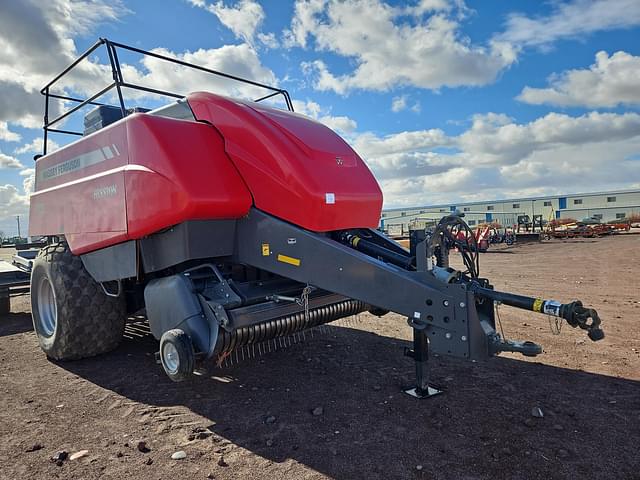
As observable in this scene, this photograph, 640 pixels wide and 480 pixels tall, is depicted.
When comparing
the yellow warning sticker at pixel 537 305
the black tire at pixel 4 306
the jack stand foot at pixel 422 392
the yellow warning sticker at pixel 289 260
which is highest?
the yellow warning sticker at pixel 289 260

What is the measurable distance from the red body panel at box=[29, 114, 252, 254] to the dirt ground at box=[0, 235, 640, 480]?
136 centimetres

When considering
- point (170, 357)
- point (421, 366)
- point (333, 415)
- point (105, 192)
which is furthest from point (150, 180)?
point (421, 366)

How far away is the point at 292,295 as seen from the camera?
389cm

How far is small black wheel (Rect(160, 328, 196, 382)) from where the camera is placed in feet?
10.3

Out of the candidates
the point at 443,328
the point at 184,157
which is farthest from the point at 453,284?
the point at 184,157

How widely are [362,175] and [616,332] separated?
11.6 ft

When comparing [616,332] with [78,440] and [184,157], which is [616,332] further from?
[78,440]

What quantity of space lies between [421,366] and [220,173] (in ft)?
6.93

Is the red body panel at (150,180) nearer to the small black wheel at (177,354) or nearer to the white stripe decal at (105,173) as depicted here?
the white stripe decal at (105,173)

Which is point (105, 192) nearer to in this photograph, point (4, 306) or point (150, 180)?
point (150, 180)

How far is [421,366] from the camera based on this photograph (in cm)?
356

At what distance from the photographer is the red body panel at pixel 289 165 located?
136 inches

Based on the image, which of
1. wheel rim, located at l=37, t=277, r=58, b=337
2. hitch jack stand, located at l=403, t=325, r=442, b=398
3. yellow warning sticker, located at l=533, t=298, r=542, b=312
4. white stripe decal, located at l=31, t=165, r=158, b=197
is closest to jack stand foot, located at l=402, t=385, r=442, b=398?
hitch jack stand, located at l=403, t=325, r=442, b=398

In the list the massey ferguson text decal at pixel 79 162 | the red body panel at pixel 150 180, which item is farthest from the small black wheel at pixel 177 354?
the massey ferguson text decal at pixel 79 162
